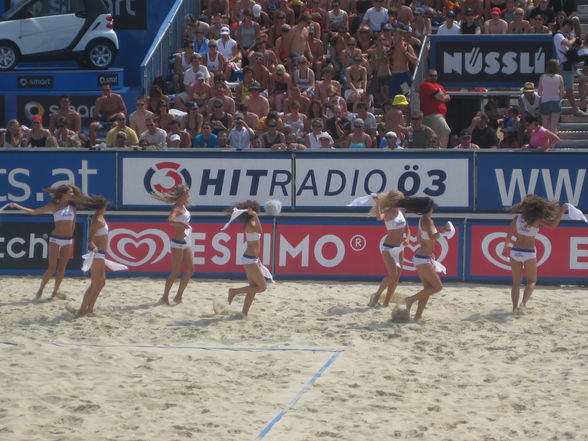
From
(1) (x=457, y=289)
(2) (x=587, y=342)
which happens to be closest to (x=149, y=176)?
(1) (x=457, y=289)

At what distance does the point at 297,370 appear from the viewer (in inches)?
431

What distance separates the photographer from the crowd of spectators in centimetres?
1764

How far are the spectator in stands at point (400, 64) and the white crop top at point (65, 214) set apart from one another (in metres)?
7.09

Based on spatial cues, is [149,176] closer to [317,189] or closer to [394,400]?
[317,189]

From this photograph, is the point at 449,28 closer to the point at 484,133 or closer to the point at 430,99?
the point at 430,99

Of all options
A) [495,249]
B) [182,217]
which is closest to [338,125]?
[495,249]

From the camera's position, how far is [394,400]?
9984mm

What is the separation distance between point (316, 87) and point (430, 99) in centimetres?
194

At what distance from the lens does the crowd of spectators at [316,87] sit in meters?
17.6

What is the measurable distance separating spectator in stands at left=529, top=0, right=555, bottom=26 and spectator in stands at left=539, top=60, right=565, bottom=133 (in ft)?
7.29

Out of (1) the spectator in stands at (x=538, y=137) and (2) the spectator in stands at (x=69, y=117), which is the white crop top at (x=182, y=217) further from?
(2) the spectator in stands at (x=69, y=117)

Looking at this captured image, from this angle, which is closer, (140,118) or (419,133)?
(419,133)

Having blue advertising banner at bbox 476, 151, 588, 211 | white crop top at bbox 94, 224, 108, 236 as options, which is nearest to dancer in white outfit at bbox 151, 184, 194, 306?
white crop top at bbox 94, 224, 108, 236

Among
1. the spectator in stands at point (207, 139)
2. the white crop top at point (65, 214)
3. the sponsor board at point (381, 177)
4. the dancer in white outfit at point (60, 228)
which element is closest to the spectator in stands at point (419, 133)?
Answer: the sponsor board at point (381, 177)
